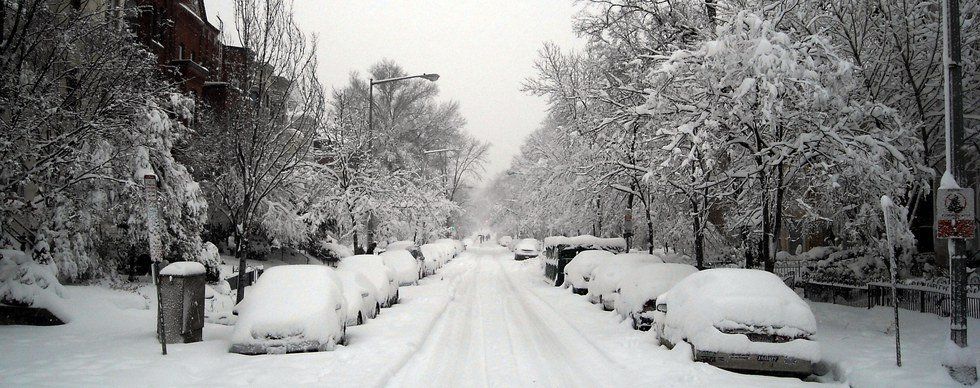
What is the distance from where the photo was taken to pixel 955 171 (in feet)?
27.5

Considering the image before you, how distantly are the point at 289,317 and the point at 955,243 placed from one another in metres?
9.27

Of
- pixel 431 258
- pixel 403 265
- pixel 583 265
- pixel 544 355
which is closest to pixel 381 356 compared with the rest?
pixel 544 355

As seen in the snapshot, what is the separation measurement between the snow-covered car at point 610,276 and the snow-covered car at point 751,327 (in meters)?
5.34

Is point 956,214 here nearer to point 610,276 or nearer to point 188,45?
point 610,276

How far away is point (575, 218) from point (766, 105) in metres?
25.6

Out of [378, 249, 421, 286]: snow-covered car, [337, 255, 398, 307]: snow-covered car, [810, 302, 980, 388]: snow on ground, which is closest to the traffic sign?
[810, 302, 980, 388]: snow on ground

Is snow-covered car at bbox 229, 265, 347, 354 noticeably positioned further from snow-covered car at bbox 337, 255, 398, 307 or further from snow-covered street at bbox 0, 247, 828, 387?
snow-covered car at bbox 337, 255, 398, 307

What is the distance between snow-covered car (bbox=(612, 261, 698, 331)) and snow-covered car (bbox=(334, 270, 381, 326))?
5.61 metres

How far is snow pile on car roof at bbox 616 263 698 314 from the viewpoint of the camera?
12633 millimetres

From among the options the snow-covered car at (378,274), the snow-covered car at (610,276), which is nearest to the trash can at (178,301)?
the snow-covered car at (378,274)

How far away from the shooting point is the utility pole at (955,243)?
795 cm

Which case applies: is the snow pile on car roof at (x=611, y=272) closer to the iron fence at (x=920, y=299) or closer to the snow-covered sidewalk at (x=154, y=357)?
the iron fence at (x=920, y=299)

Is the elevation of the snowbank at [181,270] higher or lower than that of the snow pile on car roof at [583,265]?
higher

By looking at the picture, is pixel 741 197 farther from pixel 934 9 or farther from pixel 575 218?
pixel 575 218
